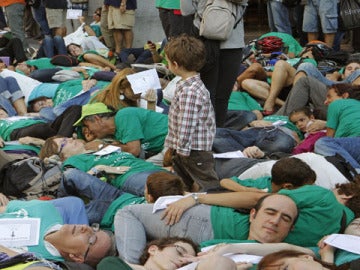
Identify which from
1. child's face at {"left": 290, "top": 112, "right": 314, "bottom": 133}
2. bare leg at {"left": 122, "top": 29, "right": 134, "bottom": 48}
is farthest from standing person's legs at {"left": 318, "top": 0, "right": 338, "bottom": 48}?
child's face at {"left": 290, "top": 112, "right": 314, "bottom": 133}

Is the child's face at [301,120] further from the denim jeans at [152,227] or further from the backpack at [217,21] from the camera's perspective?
the denim jeans at [152,227]

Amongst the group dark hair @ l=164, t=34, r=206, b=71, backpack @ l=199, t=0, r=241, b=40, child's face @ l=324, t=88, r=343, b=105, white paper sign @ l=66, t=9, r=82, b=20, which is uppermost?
backpack @ l=199, t=0, r=241, b=40

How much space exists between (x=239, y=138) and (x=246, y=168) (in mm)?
900

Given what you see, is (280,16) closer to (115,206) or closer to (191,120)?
(191,120)

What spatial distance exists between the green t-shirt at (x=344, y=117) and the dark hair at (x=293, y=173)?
154cm

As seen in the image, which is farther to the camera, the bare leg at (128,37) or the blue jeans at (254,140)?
the bare leg at (128,37)

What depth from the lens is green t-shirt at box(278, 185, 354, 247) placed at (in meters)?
4.32

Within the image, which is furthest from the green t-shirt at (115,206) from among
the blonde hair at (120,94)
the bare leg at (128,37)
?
the bare leg at (128,37)

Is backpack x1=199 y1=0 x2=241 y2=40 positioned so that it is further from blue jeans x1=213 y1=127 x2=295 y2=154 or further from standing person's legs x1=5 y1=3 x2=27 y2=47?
standing person's legs x1=5 y1=3 x2=27 y2=47

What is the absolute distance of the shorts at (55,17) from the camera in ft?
40.4

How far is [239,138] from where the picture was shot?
6.61 metres

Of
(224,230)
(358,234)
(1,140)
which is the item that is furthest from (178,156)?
(1,140)

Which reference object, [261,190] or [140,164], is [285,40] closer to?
[140,164]

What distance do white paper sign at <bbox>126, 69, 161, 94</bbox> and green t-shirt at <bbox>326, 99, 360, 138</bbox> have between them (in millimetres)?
1673
